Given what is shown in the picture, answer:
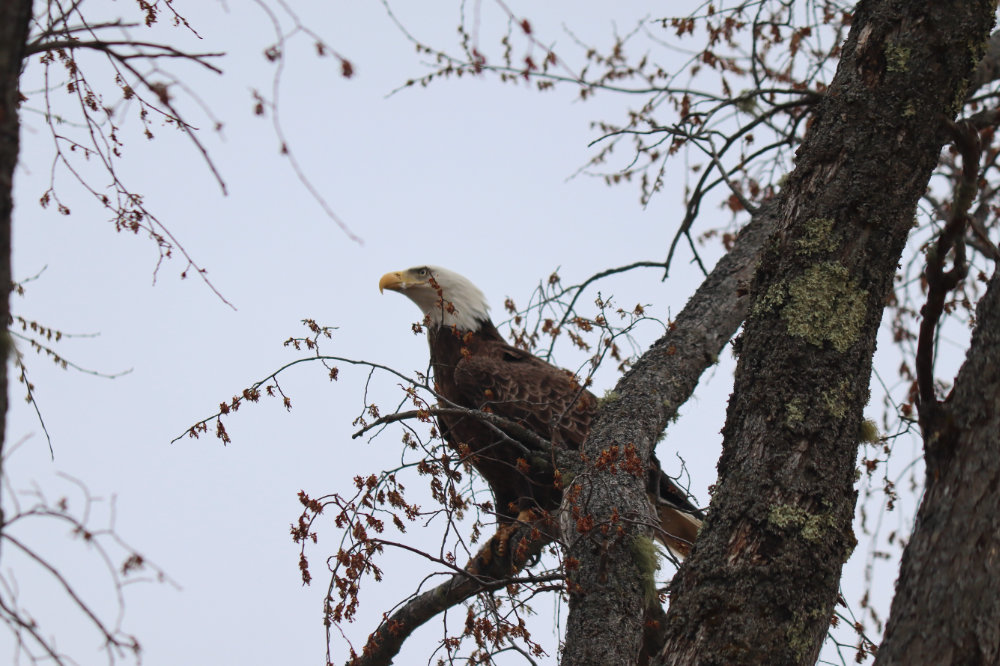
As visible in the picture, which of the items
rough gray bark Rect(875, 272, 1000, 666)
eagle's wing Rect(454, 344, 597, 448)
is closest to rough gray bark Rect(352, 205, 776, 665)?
eagle's wing Rect(454, 344, 597, 448)

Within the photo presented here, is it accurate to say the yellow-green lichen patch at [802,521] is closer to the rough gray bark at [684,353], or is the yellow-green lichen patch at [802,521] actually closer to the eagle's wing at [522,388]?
the rough gray bark at [684,353]

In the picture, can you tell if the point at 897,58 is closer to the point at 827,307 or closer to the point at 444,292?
the point at 827,307

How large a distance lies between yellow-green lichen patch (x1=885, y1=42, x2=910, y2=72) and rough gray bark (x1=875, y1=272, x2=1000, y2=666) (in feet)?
2.46

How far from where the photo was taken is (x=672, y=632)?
89.9 inches

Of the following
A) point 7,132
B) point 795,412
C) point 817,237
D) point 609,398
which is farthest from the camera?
point 609,398

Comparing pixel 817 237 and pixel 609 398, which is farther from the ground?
pixel 609 398

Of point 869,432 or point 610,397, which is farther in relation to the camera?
point 610,397

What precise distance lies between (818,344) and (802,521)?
44cm

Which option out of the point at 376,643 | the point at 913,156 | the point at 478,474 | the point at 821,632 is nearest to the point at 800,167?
the point at 913,156

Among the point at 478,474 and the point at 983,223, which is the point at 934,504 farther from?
the point at 983,223

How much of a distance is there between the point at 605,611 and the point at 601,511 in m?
0.38


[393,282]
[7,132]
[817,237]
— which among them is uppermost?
[393,282]

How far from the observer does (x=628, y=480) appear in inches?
138

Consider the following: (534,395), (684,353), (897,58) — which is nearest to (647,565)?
(684,353)
